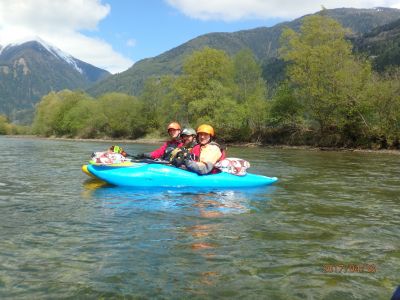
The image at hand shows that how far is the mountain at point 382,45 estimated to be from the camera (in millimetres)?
129750

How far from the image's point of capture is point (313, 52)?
36406 mm

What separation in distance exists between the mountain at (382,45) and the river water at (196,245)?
88.6 m

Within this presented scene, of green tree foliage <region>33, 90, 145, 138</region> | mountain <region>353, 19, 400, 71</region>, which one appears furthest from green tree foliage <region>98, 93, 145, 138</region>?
mountain <region>353, 19, 400, 71</region>

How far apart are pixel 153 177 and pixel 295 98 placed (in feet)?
105

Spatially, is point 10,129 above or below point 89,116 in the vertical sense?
below

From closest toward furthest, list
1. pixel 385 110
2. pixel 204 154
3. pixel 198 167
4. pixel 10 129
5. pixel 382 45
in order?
Result: pixel 198 167 < pixel 204 154 < pixel 385 110 < pixel 10 129 < pixel 382 45

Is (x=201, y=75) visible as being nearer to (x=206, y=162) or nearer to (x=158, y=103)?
(x=158, y=103)

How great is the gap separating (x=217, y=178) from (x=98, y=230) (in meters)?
4.97

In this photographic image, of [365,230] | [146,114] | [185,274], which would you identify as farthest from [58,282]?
[146,114]

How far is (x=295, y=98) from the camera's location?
4028 cm

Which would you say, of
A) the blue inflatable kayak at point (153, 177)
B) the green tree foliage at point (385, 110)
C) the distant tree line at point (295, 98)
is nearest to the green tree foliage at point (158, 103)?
the distant tree line at point (295, 98)

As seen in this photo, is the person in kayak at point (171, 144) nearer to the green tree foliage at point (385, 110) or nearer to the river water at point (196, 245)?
the river water at point (196, 245)

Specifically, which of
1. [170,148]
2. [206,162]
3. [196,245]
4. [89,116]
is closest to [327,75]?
[170,148]

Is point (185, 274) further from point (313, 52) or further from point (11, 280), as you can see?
point (313, 52)
